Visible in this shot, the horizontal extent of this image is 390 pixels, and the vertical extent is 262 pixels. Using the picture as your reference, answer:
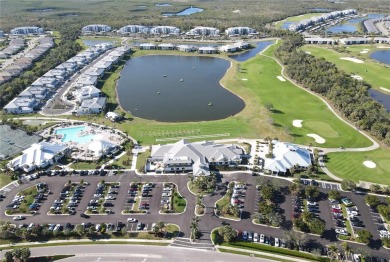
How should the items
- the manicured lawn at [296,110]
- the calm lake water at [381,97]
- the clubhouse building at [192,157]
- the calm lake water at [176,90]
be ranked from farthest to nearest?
the calm lake water at [381,97]
the calm lake water at [176,90]
the manicured lawn at [296,110]
the clubhouse building at [192,157]

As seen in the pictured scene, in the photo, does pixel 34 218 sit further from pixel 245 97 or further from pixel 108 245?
pixel 245 97

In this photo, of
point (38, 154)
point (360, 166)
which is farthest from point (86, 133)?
point (360, 166)

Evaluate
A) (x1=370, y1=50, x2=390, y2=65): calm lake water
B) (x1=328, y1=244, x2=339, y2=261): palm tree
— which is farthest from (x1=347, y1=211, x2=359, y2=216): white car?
(x1=370, y1=50, x2=390, y2=65): calm lake water

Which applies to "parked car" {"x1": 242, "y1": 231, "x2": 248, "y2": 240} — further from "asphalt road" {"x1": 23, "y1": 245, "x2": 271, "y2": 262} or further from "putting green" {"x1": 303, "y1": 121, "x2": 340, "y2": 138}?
"putting green" {"x1": 303, "y1": 121, "x2": 340, "y2": 138}

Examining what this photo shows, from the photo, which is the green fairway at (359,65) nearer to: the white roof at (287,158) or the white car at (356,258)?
the white roof at (287,158)

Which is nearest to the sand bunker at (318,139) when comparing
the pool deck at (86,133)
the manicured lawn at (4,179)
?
the pool deck at (86,133)
